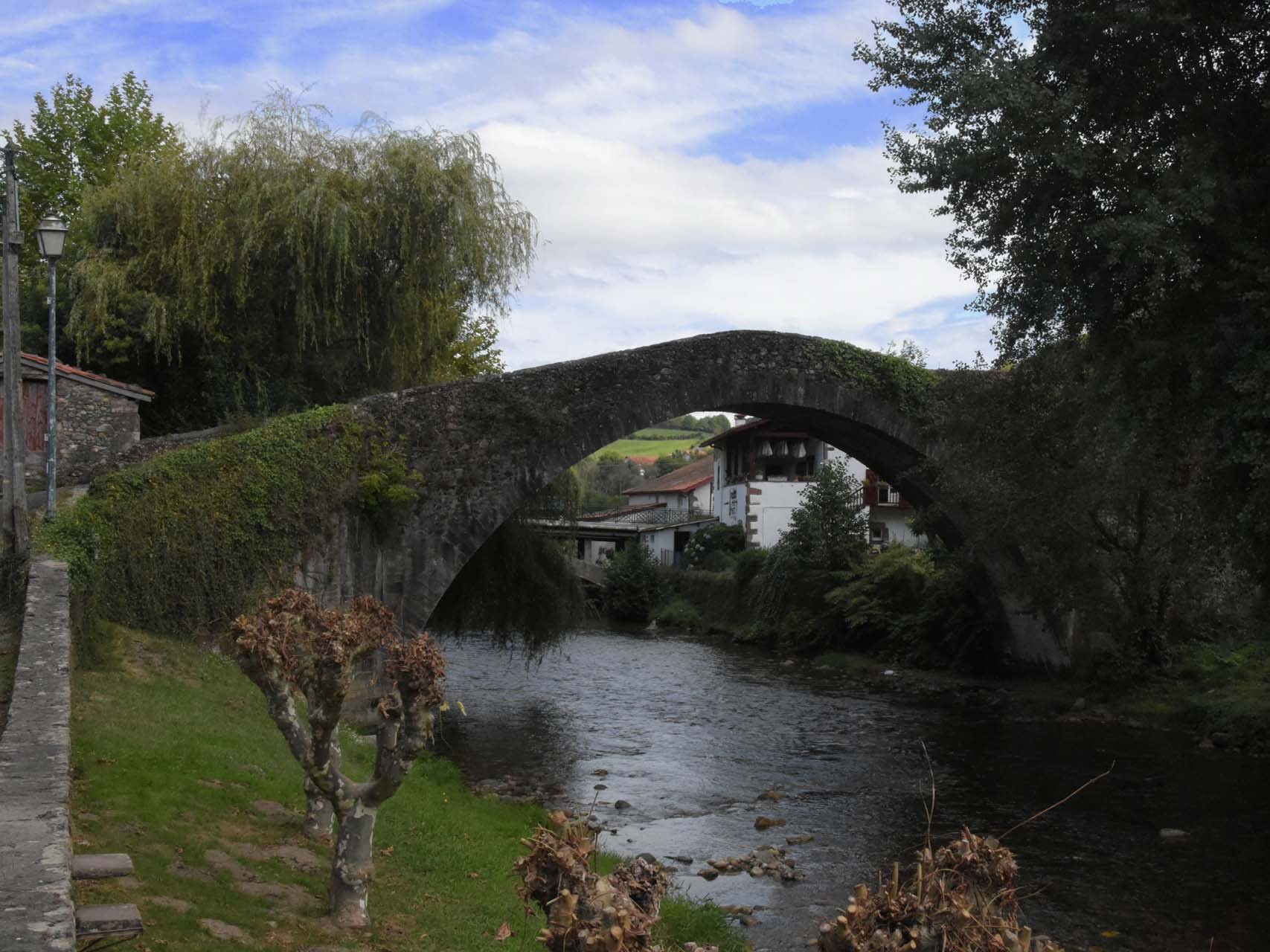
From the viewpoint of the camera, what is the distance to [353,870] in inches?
259

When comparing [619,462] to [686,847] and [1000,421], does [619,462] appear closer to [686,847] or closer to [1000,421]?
[1000,421]

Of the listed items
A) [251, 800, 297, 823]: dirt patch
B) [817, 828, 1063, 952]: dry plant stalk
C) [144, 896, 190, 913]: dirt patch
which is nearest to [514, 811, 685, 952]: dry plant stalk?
[817, 828, 1063, 952]: dry plant stalk

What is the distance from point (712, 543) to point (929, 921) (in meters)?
40.6

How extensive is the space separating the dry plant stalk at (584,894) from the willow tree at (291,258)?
1601cm

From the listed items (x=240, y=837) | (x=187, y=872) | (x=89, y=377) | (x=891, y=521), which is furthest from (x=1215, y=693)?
(x=891, y=521)

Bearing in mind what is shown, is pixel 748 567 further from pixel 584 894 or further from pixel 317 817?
pixel 584 894

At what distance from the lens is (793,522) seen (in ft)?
107

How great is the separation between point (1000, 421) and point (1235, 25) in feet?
27.7

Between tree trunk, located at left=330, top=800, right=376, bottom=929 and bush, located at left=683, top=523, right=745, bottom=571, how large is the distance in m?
36.9

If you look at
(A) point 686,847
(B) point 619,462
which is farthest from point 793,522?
(B) point 619,462

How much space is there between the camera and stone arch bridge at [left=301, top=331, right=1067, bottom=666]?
16.5 metres

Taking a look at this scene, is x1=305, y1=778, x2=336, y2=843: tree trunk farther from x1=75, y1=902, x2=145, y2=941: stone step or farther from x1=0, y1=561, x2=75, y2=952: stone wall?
x1=75, y1=902, x2=145, y2=941: stone step

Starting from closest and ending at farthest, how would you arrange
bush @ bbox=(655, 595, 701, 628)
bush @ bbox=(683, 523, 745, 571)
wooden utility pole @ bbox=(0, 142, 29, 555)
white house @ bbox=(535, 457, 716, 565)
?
wooden utility pole @ bbox=(0, 142, 29, 555)
bush @ bbox=(655, 595, 701, 628)
bush @ bbox=(683, 523, 745, 571)
white house @ bbox=(535, 457, 716, 565)

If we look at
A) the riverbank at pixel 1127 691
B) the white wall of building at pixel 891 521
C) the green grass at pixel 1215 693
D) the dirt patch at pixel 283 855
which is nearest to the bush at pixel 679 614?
the white wall of building at pixel 891 521
